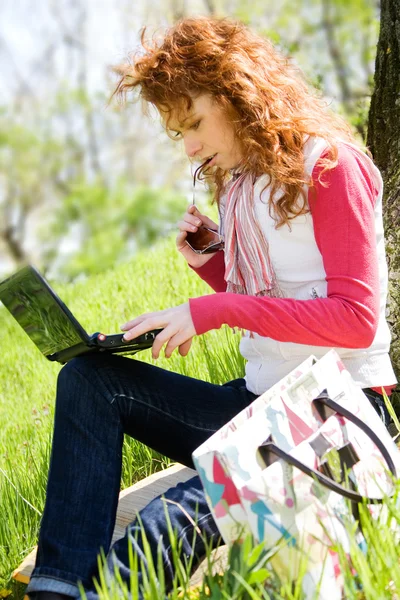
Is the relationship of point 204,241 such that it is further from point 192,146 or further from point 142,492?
point 142,492

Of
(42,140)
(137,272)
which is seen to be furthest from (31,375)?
(42,140)

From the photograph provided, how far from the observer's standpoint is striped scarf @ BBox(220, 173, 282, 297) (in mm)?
1805

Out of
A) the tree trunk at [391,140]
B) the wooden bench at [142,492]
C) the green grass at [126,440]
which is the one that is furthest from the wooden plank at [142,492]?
the tree trunk at [391,140]

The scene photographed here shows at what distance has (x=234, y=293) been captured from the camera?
1.73 metres

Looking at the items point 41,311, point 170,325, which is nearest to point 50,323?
point 41,311

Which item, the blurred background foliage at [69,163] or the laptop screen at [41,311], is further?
the blurred background foliage at [69,163]

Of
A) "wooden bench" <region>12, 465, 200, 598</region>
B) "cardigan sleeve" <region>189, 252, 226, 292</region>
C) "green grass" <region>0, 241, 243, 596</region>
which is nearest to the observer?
"wooden bench" <region>12, 465, 200, 598</region>

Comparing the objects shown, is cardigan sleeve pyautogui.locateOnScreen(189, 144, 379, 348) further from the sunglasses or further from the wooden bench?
the wooden bench

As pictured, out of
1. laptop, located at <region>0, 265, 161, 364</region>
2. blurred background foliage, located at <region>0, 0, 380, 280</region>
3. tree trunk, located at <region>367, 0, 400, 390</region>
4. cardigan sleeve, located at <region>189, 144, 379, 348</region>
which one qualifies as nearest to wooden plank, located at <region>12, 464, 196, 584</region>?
laptop, located at <region>0, 265, 161, 364</region>

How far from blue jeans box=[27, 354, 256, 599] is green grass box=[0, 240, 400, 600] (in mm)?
122

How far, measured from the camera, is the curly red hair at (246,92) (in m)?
1.71

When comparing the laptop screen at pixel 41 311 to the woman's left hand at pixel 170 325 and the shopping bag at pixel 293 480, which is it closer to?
the woman's left hand at pixel 170 325

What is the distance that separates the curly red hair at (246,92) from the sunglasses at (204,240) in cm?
28

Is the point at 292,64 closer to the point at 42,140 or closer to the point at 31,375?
the point at 31,375
